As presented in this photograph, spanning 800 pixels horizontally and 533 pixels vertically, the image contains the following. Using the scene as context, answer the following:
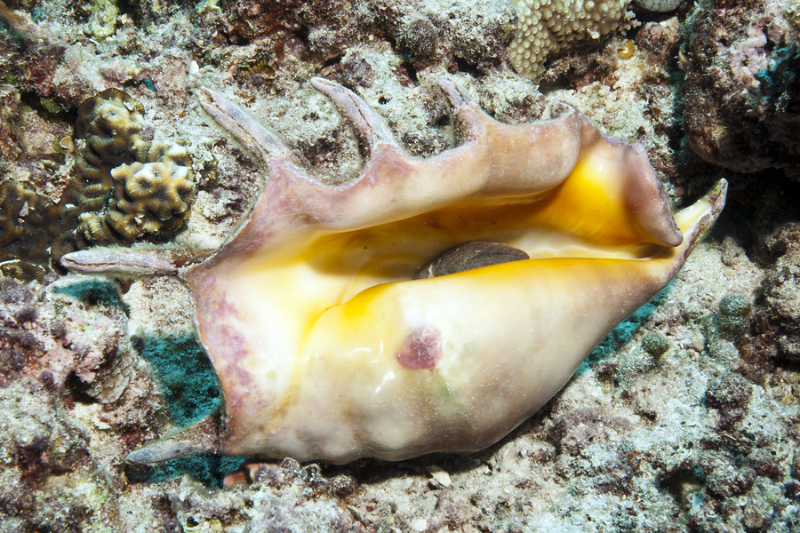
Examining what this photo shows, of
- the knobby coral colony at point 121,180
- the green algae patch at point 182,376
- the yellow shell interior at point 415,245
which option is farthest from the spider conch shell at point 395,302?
the knobby coral colony at point 121,180

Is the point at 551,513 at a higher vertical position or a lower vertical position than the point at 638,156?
lower

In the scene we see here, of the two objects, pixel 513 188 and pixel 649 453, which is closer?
pixel 513 188

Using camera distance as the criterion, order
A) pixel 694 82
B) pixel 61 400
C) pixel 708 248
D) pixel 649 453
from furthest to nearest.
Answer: pixel 708 248
pixel 694 82
pixel 649 453
pixel 61 400

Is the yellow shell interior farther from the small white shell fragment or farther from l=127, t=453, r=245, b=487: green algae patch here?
the small white shell fragment

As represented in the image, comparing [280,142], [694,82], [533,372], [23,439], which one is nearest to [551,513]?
[533,372]

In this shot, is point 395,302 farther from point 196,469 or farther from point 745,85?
point 745,85

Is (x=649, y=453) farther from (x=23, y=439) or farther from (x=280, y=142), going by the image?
(x=23, y=439)
